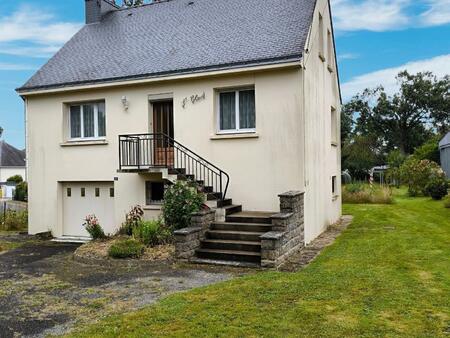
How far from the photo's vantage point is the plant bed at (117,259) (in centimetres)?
969

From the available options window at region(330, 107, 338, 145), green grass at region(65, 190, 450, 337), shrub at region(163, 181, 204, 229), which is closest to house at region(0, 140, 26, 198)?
window at region(330, 107, 338, 145)

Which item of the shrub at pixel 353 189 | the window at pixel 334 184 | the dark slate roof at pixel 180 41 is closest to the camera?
the dark slate roof at pixel 180 41

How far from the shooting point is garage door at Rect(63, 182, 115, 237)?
1393 centimetres

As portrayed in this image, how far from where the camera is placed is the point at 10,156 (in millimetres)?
61625

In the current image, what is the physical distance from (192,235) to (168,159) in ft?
12.6

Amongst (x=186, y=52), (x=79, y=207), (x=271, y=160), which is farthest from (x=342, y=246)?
(x=79, y=207)

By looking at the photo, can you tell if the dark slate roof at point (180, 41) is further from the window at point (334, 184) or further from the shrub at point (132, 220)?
the window at point (334, 184)

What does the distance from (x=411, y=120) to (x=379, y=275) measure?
55095 mm

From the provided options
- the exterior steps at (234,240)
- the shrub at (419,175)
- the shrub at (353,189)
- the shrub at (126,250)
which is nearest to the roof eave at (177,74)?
the exterior steps at (234,240)

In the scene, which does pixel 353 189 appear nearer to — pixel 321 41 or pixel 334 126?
pixel 334 126

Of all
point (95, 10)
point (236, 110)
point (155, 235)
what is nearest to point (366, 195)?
point (236, 110)

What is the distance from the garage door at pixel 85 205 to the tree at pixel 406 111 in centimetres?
4769

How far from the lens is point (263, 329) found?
542cm

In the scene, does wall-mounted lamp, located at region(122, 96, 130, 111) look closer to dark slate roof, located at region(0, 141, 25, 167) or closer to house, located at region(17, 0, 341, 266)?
house, located at region(17, 0, 341, 266)
